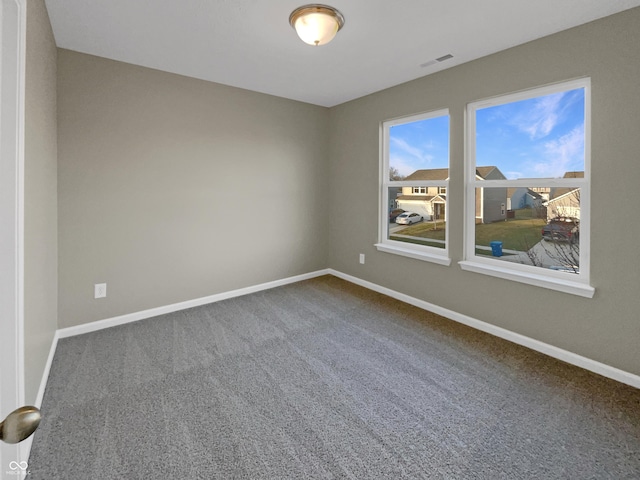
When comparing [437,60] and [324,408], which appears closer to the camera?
[324,408]

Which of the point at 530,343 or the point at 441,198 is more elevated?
the point at 441,198

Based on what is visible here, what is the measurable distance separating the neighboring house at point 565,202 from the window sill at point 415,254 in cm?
100

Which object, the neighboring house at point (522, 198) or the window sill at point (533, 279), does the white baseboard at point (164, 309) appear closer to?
the window sill at point (533, 279)

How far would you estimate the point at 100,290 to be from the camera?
3051 millimetres

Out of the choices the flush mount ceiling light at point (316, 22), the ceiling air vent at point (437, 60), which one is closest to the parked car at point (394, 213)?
the ceiling air vent at point (437, 60)

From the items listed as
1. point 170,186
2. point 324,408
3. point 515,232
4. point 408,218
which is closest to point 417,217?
point 408,218

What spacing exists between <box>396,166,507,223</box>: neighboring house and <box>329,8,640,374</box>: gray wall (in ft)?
0.60

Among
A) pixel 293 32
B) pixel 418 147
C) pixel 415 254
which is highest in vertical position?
pixel 293 32

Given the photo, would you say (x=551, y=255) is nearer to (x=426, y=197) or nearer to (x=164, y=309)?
(x=426, y=197)

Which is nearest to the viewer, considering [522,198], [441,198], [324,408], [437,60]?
[324,408]

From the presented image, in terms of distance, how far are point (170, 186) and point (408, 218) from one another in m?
2.73

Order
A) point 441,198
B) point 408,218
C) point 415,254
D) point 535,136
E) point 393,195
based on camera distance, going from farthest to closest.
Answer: point 393,195 < point 408,218 < point 415,254 < point 441,198 < point 535,136

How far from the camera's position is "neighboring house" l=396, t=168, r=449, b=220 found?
353 cm

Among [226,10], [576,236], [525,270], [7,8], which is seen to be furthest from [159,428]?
[576,236]
